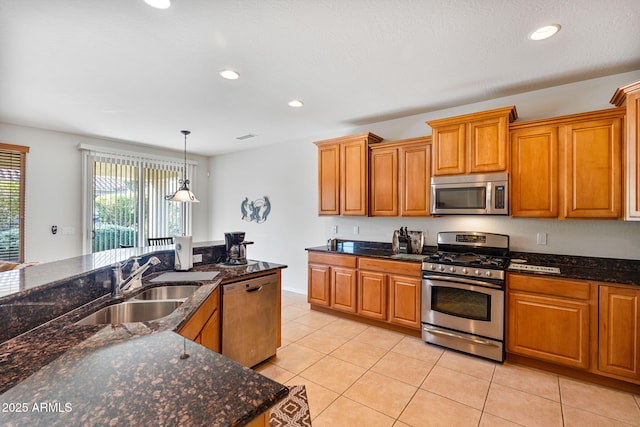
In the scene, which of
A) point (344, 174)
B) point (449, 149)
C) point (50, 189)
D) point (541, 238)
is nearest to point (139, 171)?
point (50, 189)

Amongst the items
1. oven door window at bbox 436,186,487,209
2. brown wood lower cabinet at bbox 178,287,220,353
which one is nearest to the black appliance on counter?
brown wood lower cabinet at bbox 178,287,220,353

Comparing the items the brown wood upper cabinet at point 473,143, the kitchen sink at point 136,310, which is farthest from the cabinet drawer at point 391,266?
the kitchen sink at point 136,310

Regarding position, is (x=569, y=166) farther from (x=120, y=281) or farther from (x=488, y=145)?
(x=120, y=281)

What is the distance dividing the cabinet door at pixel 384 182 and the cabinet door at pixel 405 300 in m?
0.87

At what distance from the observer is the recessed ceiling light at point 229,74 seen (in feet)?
8.61

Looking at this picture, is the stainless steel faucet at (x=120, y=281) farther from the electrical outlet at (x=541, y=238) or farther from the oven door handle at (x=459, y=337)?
the electrical outlet at (x=541, y=238)

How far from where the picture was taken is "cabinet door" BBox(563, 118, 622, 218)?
2.46m

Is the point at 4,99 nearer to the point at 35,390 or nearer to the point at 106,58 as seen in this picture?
the point at 106,58

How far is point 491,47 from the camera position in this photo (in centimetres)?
222

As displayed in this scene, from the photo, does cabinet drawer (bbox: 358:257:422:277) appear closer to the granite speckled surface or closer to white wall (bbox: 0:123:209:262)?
the granite speckled surface

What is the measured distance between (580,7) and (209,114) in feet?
12.0

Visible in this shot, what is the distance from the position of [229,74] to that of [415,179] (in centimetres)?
234

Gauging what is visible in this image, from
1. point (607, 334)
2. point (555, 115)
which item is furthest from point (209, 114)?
point (607, 334)

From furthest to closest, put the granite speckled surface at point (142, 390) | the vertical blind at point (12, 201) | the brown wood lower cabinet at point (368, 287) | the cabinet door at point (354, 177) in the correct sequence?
the vertical blind at point (12, 201)
the cabinet door at point (354, 177)
the brown wood lower cabinet at point (368, 287)
the granite speckled surface at point (142, 390)
